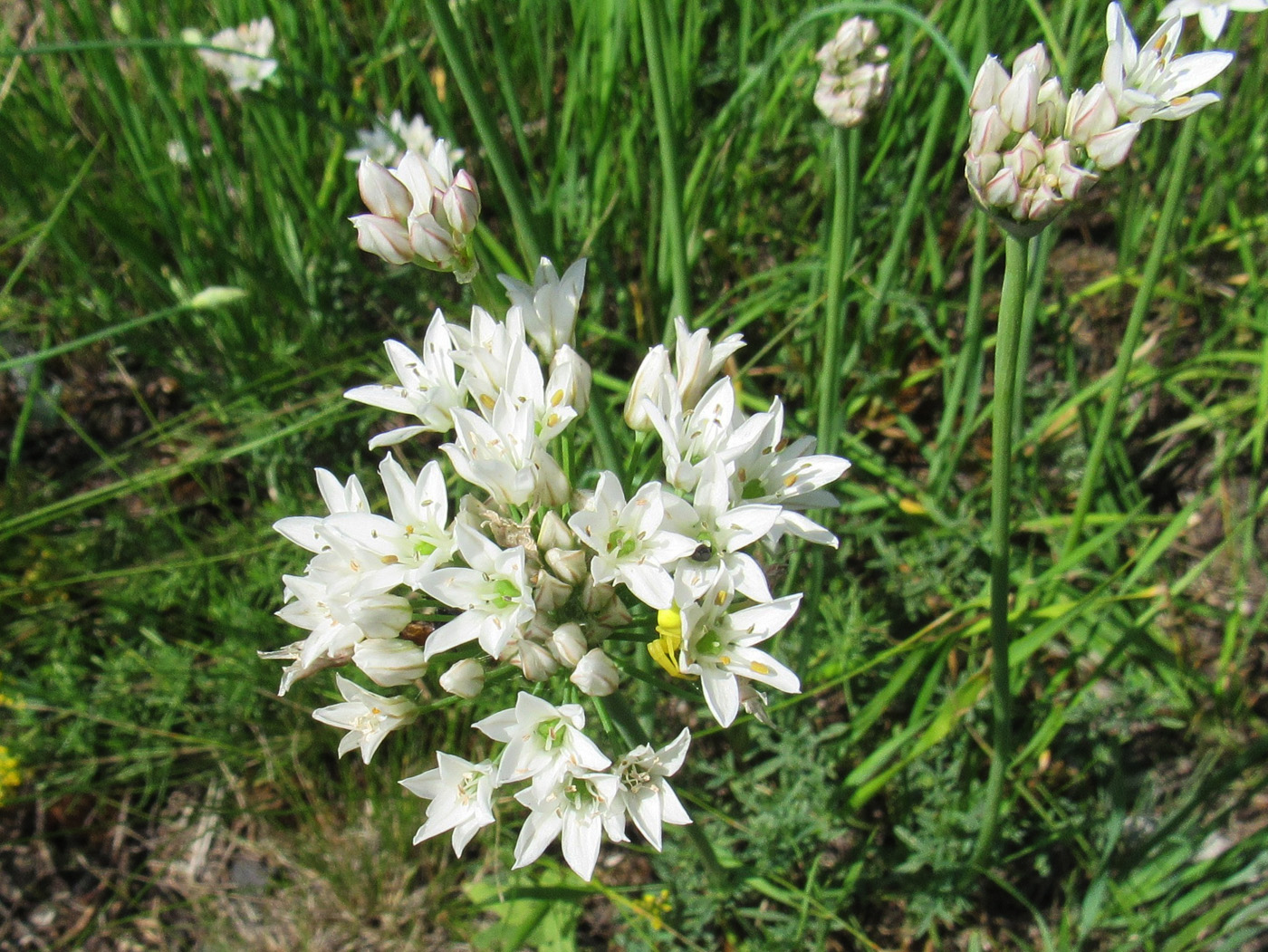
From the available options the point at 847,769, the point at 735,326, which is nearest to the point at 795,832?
the point at 847,769

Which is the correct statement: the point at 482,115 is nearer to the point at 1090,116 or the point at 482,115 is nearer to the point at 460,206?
the point at 460,206

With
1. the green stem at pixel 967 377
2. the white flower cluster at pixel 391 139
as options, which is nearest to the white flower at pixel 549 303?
the green stem at pixel 967 377

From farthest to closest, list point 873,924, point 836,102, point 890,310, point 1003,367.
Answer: point 890,310 < point 873,924 < point 836,102 < point 1003,367

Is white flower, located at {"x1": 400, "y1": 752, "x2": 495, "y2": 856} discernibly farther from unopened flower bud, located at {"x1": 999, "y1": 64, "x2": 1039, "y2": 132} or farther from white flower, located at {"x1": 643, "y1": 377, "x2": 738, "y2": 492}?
unopened flower bud, located at {"x1": 999, "y1": 64, "x2": 1039, "y2": 132}

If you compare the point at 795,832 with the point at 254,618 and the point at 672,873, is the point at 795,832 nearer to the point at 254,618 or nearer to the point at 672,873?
the point at 672,873

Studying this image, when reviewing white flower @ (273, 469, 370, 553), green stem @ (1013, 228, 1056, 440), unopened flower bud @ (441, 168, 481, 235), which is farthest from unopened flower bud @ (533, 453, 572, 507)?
green stem @ (1013, 228, 1056, 440)

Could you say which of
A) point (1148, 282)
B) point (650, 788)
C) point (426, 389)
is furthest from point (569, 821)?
point (1148, 282)

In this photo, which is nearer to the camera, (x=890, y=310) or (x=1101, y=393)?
(x=1101, y=393)
